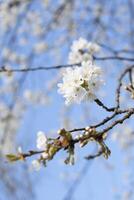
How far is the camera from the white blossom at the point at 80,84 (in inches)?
48.9

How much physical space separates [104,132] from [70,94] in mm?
164

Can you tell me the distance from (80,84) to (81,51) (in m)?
1.13

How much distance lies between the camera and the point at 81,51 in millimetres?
2363

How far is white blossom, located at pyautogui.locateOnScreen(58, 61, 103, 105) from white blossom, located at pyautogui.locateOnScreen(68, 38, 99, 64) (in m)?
1.06

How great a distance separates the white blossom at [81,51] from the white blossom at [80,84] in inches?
41.9

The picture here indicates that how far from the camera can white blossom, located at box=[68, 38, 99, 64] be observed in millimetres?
2348

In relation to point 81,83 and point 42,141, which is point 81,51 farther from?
point 42,141

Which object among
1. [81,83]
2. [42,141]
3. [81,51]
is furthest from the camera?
[81,51]

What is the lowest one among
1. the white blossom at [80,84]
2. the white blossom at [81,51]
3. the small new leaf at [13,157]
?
the small new leaf at [13,157]

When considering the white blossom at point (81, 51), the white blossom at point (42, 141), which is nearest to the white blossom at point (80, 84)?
the white blossom at point (42, 141)

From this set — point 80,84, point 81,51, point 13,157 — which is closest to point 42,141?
point 13,157

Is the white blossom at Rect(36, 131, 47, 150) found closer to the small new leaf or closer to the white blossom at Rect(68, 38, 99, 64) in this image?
the small new leaf

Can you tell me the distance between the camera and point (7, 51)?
5.38 metres

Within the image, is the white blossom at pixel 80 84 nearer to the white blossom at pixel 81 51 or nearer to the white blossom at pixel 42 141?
the white blossom at pixel 42 141
